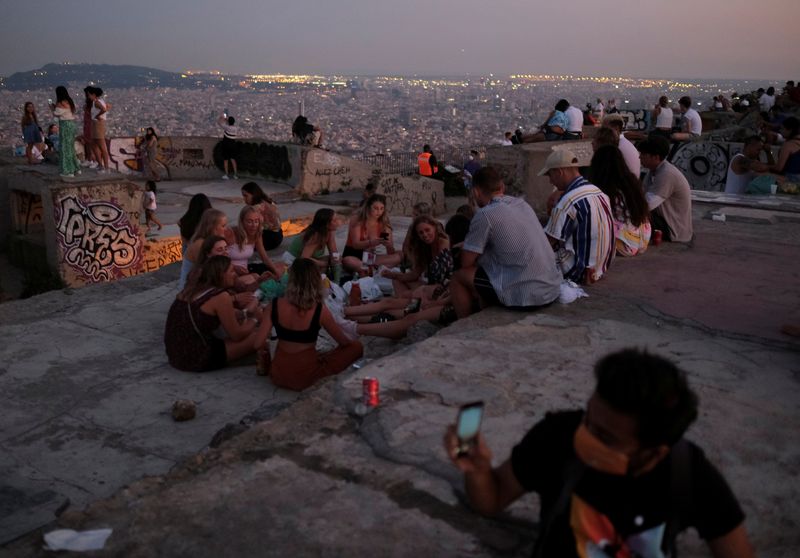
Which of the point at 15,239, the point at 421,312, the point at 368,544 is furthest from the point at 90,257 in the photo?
the point at 368,544

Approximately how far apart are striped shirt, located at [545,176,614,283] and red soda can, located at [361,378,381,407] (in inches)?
128

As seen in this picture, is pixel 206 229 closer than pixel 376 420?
No

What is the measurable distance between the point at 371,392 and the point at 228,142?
2067 cm

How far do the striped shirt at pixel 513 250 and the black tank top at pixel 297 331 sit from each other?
4.52 feet

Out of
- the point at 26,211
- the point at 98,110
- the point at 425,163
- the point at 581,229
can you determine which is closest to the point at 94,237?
the point at 98,110

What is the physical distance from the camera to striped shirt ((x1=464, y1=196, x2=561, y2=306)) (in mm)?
6105

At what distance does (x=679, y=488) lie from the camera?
2129mm

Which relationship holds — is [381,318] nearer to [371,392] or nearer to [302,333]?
[302,333]

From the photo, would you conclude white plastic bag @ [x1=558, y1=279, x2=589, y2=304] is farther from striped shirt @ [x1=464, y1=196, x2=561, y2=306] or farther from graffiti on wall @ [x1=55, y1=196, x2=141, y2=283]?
graffiti on wall @ [x1=55, y1=196, x2=141, y2=283]

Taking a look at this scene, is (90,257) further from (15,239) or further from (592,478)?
(592,478)

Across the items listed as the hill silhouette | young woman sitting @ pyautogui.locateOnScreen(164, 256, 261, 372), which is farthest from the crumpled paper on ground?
the hill silhouette

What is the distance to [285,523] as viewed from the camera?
126 inches

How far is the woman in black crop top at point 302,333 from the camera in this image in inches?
228

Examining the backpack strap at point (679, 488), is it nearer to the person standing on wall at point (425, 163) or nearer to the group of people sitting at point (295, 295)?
the group of people sitting at point (295, 295)
